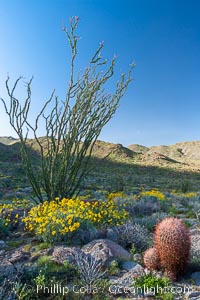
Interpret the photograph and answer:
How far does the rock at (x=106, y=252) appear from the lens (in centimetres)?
457

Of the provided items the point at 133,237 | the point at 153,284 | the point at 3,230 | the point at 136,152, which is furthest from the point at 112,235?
the point at 136,152

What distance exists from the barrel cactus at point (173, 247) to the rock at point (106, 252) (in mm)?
813

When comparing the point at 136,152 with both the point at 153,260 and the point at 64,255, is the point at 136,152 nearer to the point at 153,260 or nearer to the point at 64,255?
the point at 64,255

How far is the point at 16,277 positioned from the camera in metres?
3.68

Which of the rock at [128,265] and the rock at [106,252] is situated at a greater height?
the rock at [106,252]

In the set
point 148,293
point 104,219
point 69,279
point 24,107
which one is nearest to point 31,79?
point 24,107

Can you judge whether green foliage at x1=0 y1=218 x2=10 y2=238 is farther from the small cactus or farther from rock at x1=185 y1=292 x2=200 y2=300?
rock at x1=185 y1=292 x2=200 y2=300

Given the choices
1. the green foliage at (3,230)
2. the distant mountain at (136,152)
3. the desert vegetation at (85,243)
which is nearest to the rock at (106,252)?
the desert vegetation at (85,243)

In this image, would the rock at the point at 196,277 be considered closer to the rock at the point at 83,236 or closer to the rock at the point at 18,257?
the rock at the point at 83,236

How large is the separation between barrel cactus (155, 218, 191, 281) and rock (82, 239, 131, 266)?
2.67 ft

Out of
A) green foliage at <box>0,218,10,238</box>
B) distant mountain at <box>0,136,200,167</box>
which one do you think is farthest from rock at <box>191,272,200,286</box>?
distant mountain at <box>0,136,200,167</box>

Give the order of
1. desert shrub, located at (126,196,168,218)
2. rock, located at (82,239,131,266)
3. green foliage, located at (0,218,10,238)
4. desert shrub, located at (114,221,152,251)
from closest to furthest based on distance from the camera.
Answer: rock, located at (82,239,131,266) < desert shrub, located at (114,221,152,251) < green foliage, located at (0,218,10,238) < desert shrub, located at (126,196,168,218)

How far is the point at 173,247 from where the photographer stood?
3988 millimetres

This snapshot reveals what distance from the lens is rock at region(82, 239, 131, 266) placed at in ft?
15.0
